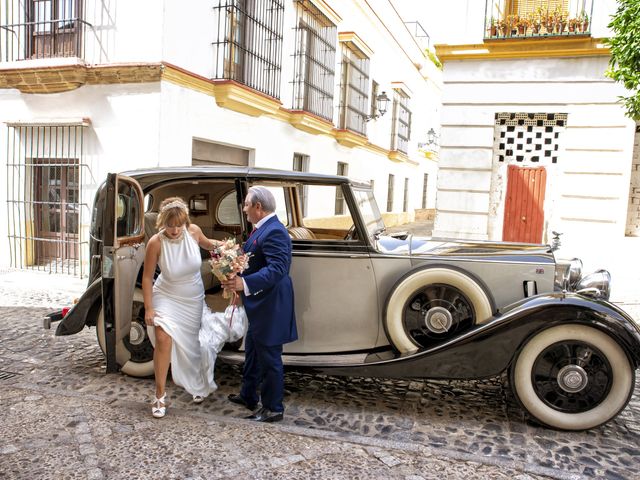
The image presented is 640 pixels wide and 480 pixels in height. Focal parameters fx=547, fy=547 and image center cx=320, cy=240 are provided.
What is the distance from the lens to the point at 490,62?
966 cm

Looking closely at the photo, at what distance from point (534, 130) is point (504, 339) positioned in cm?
716

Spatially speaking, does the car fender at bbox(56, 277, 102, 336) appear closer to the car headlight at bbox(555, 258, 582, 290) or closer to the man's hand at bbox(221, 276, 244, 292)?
the man's hand at bbox(221, 276, 244, 292)

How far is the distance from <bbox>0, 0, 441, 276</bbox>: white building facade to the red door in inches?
194

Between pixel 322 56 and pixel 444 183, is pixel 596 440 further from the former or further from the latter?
pixel 322 56

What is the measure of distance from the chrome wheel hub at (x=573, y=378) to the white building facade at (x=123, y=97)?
21.9ft

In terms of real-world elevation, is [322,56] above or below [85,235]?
above

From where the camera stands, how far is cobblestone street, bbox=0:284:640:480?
298cm

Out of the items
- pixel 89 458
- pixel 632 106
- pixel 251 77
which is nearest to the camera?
pixel 89 458

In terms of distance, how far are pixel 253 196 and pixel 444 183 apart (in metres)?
7.13

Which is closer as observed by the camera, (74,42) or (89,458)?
(89,458)

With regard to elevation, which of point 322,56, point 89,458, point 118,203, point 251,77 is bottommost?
point 89,458

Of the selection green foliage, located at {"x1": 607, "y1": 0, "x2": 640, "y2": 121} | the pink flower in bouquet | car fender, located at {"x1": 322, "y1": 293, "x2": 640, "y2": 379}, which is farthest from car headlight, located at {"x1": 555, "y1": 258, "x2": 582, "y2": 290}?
green foliage, located at {"x1": 607, "y1": 0, "x2": 640, "y2": 121}

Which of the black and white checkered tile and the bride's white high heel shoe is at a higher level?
the black and white checkered tile

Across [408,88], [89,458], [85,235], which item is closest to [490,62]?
[85,235]
